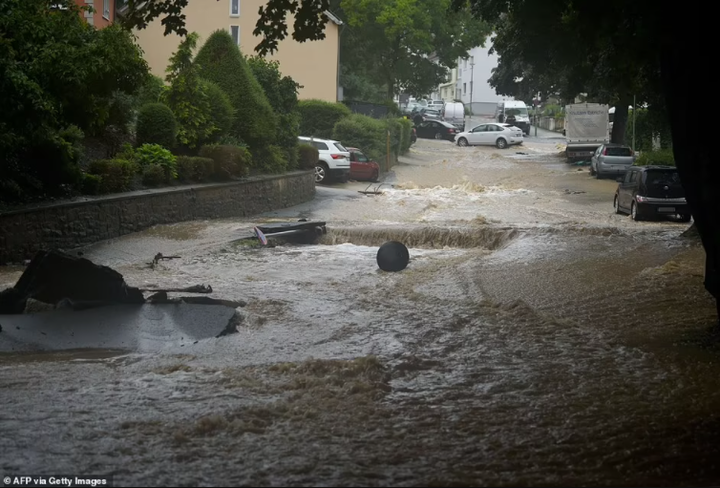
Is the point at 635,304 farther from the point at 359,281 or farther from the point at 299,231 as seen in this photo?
the point at 299,231

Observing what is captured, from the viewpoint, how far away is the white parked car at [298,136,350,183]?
116 feet

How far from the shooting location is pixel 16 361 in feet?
30.8

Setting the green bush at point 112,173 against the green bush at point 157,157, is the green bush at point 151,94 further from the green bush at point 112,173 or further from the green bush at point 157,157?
the green bush at point 112,173

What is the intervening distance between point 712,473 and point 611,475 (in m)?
0.70

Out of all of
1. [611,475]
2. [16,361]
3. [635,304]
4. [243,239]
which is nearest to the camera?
[611,475]

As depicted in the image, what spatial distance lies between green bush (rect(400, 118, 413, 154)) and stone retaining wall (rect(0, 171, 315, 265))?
19693 mm

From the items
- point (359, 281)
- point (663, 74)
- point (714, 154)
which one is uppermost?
point (663, 74)

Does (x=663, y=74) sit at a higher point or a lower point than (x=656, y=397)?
higher

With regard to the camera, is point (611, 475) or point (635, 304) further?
point (635, 304)

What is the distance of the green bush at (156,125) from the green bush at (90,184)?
4737mm

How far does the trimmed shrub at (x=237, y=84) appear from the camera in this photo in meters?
27.9

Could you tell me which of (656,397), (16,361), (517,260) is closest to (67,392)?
(16,361)

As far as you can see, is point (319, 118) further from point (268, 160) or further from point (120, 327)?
point (120, 327)

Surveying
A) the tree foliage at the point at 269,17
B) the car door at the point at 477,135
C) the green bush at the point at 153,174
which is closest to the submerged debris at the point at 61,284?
the tree foliage at the point at 269,17
